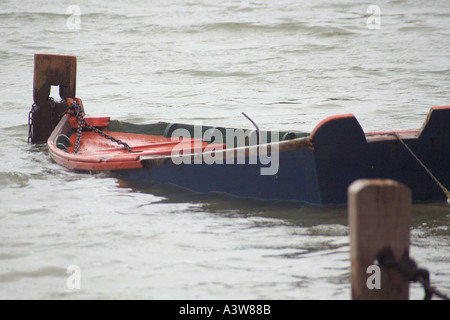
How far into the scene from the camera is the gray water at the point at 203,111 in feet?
14.5

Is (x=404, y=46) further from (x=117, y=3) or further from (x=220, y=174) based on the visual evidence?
(x=220, y=174)

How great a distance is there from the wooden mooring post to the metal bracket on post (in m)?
6.54

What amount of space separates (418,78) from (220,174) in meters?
9.70

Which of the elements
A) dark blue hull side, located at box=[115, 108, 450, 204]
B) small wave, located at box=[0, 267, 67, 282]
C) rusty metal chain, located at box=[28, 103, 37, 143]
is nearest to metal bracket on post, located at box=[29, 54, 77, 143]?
rusty metal chain, located at box=[28, 103, 37, 143]

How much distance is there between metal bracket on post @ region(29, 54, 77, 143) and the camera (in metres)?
8.56

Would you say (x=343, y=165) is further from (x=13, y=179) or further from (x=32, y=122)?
(x=32, y=122)

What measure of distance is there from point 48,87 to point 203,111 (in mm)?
3944

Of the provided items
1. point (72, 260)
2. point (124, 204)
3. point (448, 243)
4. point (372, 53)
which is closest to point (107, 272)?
point (72, 260)

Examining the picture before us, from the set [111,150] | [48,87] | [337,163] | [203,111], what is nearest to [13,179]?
[111,150]

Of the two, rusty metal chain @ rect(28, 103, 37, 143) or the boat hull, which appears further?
rusty metal chain @ rect(28, 103, 37, 143)

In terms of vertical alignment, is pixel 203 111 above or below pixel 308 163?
below

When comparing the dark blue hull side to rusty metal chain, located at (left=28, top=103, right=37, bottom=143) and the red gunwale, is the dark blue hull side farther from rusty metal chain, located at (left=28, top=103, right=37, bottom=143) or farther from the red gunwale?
rusty metal chain, located at (left=28, top=103, right=37, bottom=143)

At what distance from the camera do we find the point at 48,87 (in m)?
8.62

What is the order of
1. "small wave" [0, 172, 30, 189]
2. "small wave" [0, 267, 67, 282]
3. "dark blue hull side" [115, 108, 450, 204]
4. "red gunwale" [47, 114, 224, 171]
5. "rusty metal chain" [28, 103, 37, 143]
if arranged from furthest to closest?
"rusty metal chain" [28, 103, 37, 143], "small wave" [0, 172, 30, 189], "red gunwale" [47, 114, 224, 171], "dark blue hull side" [115, 108, 450, 204], "small wave" [0, 267, 67, 282]
